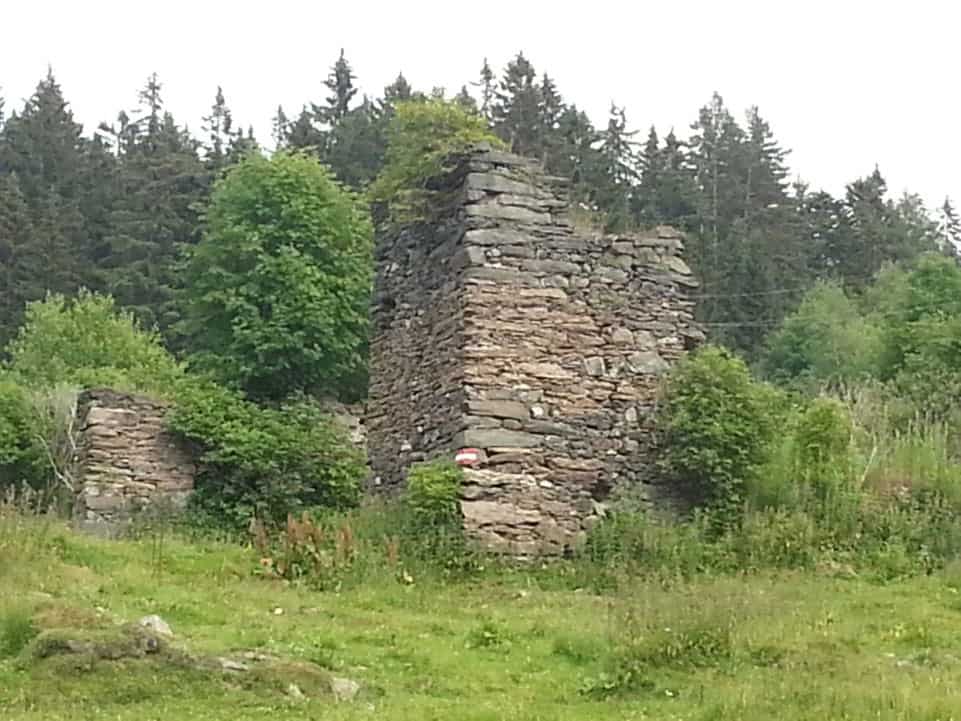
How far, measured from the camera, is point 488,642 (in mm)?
10789

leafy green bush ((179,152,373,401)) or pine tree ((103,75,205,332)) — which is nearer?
leafy green bush ((179,152,373,401))

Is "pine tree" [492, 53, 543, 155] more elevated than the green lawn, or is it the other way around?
"pine tree" [492, 53, 543, 155]

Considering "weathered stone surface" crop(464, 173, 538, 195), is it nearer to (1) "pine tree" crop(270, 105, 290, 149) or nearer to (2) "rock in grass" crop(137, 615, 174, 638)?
(2) "rock in grass" crop(137, 615, 174, 638)

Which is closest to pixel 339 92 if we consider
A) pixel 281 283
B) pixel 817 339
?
pixel 817 339

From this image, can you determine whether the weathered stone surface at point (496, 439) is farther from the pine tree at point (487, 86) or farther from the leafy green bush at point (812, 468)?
the pine tree at point (487, 86)

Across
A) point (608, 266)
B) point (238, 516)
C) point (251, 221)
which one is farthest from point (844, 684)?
point (251, 221)

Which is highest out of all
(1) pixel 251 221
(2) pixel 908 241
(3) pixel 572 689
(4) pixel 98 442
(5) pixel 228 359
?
(2) pixel 908 241

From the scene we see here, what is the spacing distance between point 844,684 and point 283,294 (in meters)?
14.9

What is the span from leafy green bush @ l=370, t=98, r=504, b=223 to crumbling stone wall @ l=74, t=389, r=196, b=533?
159 inches

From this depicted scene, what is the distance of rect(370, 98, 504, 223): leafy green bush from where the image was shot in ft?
54.2

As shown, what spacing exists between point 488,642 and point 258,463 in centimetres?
750

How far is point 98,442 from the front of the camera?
59.7 feet

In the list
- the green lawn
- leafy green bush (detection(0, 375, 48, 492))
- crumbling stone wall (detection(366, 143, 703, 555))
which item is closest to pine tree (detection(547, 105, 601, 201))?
leafy green bush (detection(0, 375, 48, 492))

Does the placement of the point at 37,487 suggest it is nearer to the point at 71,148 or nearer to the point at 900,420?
the point at 900,420
